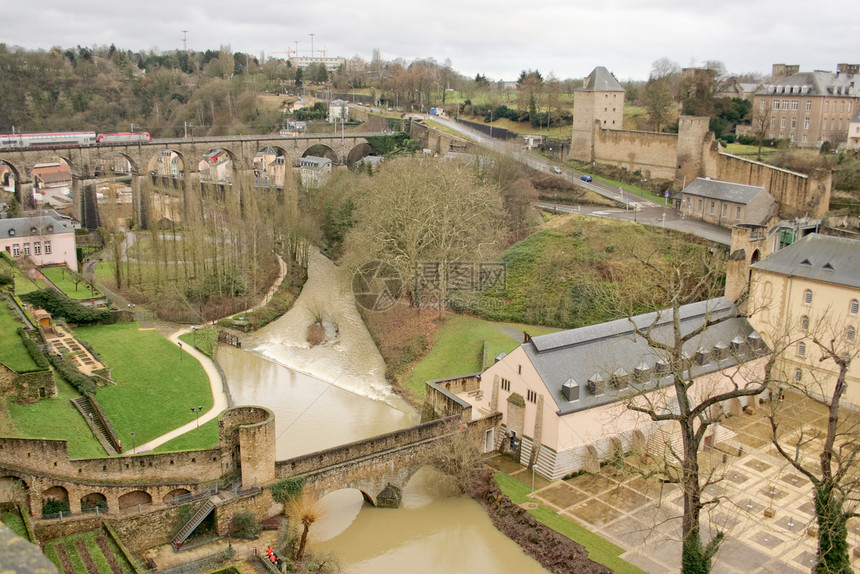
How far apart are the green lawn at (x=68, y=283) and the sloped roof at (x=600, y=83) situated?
115 feet

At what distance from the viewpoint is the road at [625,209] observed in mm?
38300

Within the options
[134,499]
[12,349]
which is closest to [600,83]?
[12,349]

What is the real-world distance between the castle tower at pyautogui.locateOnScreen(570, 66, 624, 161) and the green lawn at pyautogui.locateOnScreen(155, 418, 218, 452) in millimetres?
36334

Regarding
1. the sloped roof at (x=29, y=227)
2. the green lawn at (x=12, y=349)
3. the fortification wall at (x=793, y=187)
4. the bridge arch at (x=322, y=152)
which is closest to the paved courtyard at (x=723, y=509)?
the fortification wall at (x=793, y=187)

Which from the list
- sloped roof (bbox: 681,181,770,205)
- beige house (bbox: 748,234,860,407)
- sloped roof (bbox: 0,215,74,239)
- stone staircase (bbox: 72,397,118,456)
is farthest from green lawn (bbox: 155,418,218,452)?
sloped roof (bbox: 681,181,770,205)

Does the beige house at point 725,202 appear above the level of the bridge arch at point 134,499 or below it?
above

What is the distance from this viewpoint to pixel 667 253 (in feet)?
120

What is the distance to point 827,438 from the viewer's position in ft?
49.7

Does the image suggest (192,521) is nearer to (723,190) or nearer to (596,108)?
(723,190)

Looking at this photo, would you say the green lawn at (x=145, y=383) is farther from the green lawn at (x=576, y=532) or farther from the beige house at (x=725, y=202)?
the beige house at (x=725, y=202)

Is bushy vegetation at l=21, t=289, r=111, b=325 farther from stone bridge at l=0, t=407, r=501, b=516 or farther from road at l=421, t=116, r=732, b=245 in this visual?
road at l=421, t=116, r=732, b=245

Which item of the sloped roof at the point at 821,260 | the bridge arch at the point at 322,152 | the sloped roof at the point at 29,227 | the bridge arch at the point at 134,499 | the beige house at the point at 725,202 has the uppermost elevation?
the bridge arch at the point at 322,152

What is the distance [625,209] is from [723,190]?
5966 mm

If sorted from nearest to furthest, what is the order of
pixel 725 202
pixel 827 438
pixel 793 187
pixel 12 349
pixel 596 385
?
1. pixel 827 438
2. pixel 596 385
3. pixel 12 349
4. pixel 793 187
5. pixel 725 202
